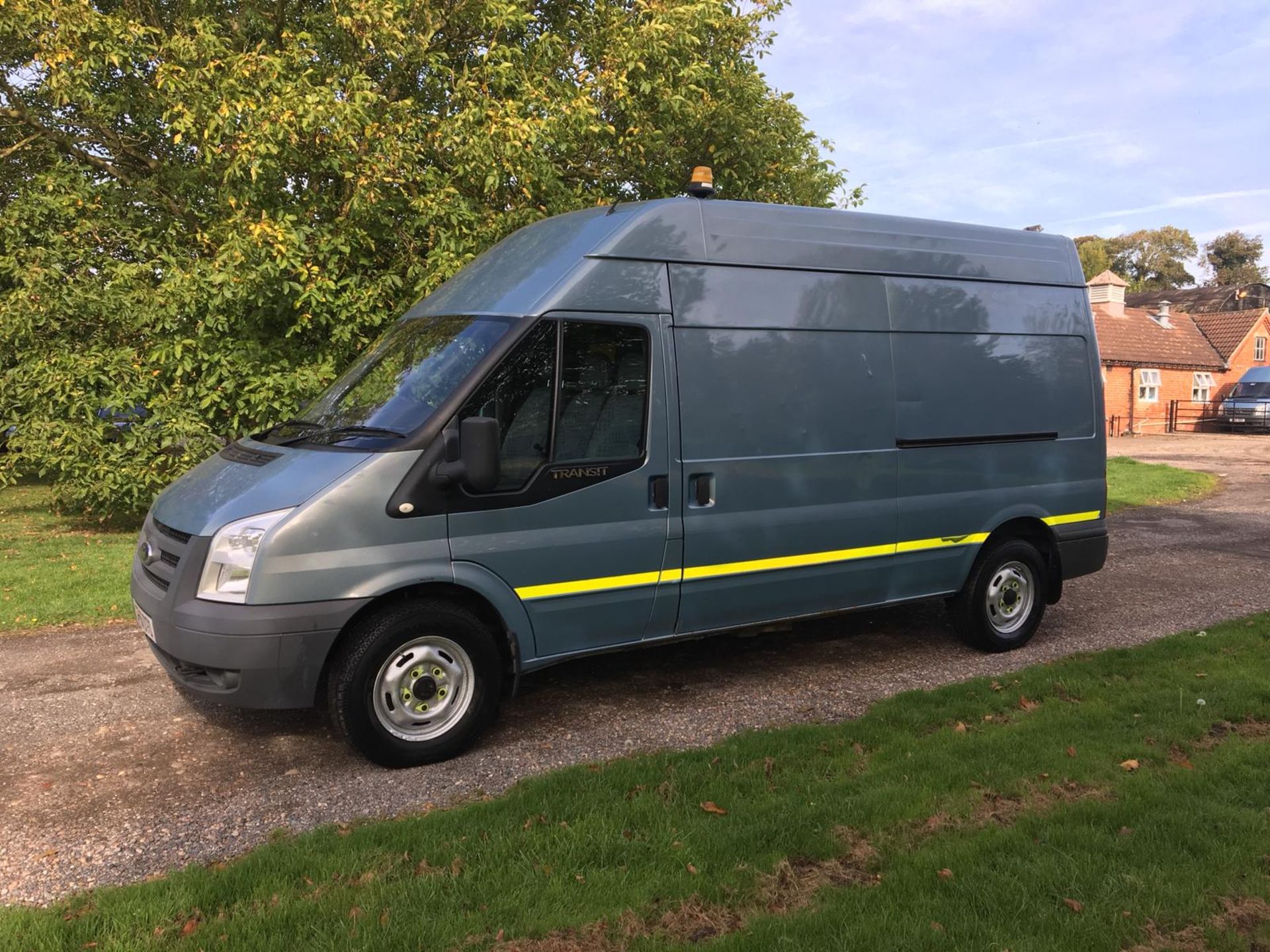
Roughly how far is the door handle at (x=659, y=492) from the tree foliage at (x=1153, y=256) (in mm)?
77653

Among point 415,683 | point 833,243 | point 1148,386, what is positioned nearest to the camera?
point 415,683

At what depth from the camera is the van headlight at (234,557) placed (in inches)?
169

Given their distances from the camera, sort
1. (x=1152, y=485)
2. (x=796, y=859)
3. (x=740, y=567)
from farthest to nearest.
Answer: (x=1152, y=485)
(x=740, y=567)
(x=796, y=859)

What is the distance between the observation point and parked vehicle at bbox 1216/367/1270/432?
1357 inches

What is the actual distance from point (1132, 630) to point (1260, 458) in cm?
1948

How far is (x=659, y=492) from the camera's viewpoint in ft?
16.8

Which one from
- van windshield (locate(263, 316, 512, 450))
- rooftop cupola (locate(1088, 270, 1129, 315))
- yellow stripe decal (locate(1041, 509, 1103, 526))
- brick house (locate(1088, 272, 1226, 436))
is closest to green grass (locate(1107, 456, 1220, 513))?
yellow stripe decal (locate(1041, 509, 1103, 526))

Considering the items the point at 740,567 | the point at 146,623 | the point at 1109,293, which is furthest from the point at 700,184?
the point at 1109,293

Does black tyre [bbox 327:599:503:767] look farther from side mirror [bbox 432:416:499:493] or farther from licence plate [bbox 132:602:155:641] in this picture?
licence plate [bbox 132:602:155:641]

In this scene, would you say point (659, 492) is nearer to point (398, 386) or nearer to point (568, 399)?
point (568, 399)

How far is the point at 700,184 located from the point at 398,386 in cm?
207

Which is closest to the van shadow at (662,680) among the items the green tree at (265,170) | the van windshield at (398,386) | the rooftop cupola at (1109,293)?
the van windshield at (398,386)

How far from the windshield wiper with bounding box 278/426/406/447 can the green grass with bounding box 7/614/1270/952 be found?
163 centimetres

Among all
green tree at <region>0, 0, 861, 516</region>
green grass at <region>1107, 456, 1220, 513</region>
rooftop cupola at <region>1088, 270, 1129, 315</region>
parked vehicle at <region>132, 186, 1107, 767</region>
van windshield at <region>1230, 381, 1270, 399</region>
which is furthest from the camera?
rooftop cupola at <region>1088, 270, 1129, 315</region>
